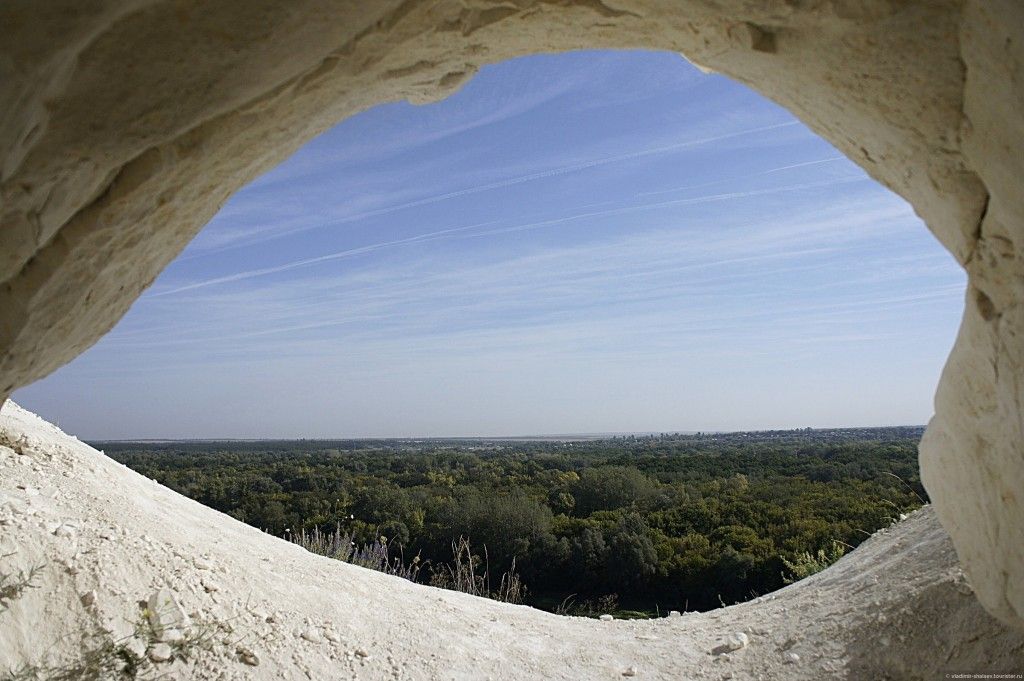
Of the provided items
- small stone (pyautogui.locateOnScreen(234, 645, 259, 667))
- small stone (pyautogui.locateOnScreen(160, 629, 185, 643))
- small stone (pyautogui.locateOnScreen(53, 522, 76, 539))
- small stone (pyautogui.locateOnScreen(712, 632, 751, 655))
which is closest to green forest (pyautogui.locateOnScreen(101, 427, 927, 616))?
small stone (pyautogui.locateOnScreen(712, 632, 751, 655))

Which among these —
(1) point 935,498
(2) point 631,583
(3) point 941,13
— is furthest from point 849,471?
(3) point 941,13

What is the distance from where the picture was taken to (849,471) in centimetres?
3095

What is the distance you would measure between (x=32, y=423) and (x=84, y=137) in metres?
6.17

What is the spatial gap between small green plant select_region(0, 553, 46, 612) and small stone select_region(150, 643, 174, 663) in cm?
85

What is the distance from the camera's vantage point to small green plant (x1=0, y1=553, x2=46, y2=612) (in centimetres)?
418

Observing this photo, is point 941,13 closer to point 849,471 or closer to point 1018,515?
point 1018,515

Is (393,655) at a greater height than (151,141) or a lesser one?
lesser

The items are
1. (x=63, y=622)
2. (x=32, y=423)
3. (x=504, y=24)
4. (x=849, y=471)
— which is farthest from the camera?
(x=849, y=471)

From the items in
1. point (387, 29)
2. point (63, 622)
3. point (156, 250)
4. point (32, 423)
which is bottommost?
point (63, 622)

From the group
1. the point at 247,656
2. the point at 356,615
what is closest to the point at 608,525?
the point at 356,615

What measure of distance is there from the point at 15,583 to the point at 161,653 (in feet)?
3.33

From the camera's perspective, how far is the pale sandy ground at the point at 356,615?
441 cm

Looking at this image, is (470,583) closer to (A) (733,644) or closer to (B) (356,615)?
(B) (356,615)

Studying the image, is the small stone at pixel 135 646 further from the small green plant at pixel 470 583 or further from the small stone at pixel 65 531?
the small green plant at pixel 470 583
